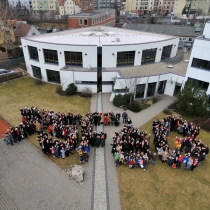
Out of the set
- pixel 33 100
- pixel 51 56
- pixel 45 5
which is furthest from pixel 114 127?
pixel 45 5

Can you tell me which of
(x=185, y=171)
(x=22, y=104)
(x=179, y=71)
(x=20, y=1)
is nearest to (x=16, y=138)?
(x=22, y=104)

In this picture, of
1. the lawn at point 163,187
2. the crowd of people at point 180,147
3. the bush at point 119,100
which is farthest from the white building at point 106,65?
the lawn at point 163,187

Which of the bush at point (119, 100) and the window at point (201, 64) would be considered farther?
the bush at point (119, 100)

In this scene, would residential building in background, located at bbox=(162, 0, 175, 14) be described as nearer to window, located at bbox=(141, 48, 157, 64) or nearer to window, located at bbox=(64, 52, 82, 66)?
window, located at bbox=(141, 48, 157, 64)

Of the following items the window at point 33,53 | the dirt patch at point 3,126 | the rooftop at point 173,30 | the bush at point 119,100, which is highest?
the rooftop at point 173,30

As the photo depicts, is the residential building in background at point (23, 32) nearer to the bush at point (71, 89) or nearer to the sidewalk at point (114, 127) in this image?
the bush at point (71, 89)

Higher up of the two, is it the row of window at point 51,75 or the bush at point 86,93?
the row of window at point 51,75

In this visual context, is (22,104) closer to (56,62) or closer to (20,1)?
(56,62)

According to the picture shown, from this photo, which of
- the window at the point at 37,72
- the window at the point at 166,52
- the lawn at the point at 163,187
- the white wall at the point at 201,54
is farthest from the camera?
the window at the point at 37,72
